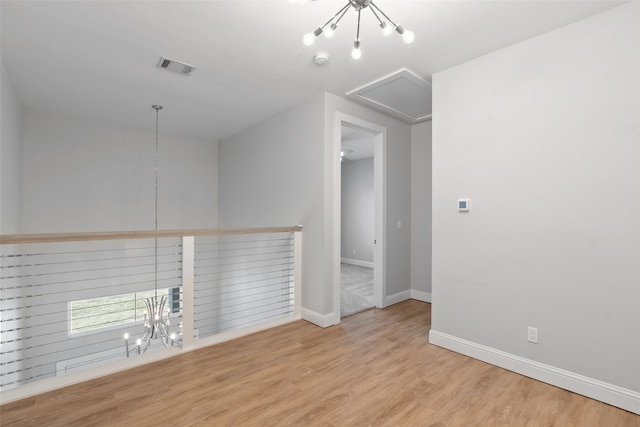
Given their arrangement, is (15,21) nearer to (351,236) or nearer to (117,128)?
(117,128)

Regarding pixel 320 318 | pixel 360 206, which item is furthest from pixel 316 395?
pixel 360 206

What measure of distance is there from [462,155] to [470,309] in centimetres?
143

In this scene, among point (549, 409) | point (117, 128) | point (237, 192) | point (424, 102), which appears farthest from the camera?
point (237, 192)

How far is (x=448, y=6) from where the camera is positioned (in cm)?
202

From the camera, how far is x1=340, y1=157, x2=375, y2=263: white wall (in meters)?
7.71

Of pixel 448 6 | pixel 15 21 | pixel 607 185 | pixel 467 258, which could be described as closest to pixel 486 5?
pixel 448 6

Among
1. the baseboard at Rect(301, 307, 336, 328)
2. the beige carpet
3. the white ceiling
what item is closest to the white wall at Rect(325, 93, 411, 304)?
the beige carpet

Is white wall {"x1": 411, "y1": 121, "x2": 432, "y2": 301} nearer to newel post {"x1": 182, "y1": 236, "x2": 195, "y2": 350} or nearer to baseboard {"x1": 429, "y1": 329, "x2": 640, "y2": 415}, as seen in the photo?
baseboard {"x1": 429, "y1": 329, "x2": 640, "y2": 415}

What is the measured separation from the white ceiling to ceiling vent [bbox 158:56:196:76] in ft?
0.21

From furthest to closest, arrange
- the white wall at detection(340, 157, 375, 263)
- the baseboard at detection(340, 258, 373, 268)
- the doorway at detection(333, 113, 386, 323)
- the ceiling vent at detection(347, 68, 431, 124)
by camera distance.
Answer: the white wall at detection(340, 157, 375, 263), the baseboard at detection(340, 258, 373, 268), the doorway at detection(333, 113, 386, 323), the ceiling vent at detection(347, 68, 431, 124)

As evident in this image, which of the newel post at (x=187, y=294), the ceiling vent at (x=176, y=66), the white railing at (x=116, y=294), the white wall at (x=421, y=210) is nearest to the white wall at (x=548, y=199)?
the white wall at (x=421, y=210)

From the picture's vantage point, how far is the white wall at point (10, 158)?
2830mm

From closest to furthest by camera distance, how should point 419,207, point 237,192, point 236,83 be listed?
point 236,83 < point 419,207 < point 237,192

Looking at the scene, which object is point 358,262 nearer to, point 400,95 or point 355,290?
point 355,290
